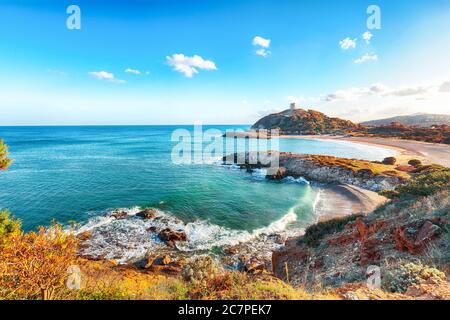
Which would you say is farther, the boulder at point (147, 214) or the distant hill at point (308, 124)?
the distant hill at point (308, 124)

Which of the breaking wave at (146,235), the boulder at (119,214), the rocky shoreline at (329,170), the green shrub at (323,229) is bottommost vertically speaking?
the breaking wave at (146,235)

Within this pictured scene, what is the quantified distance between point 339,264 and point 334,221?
425 centimetres

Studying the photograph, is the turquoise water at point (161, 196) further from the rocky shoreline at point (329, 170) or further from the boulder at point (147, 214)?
the rocky shoreline at point (329, 170)

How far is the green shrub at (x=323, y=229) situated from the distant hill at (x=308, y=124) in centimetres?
10904

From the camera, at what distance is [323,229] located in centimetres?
1255

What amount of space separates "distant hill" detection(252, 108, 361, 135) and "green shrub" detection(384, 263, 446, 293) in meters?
116

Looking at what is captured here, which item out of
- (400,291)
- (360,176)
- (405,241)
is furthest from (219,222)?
(360,176)

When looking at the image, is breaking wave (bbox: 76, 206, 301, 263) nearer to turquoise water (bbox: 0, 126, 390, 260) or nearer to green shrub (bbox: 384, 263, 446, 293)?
turquoise water (bbox: 0, 126, 390, 260)

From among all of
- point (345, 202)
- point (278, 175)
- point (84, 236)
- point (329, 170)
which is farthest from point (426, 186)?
point (84, 236)

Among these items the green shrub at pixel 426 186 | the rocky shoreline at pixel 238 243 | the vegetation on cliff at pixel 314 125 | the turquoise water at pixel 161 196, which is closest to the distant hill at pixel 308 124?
the vegetation on cliff at pixel 314 125

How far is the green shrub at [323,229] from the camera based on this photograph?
12078mm

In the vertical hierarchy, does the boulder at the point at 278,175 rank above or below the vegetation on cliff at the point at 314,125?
below

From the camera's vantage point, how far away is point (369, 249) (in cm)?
881
